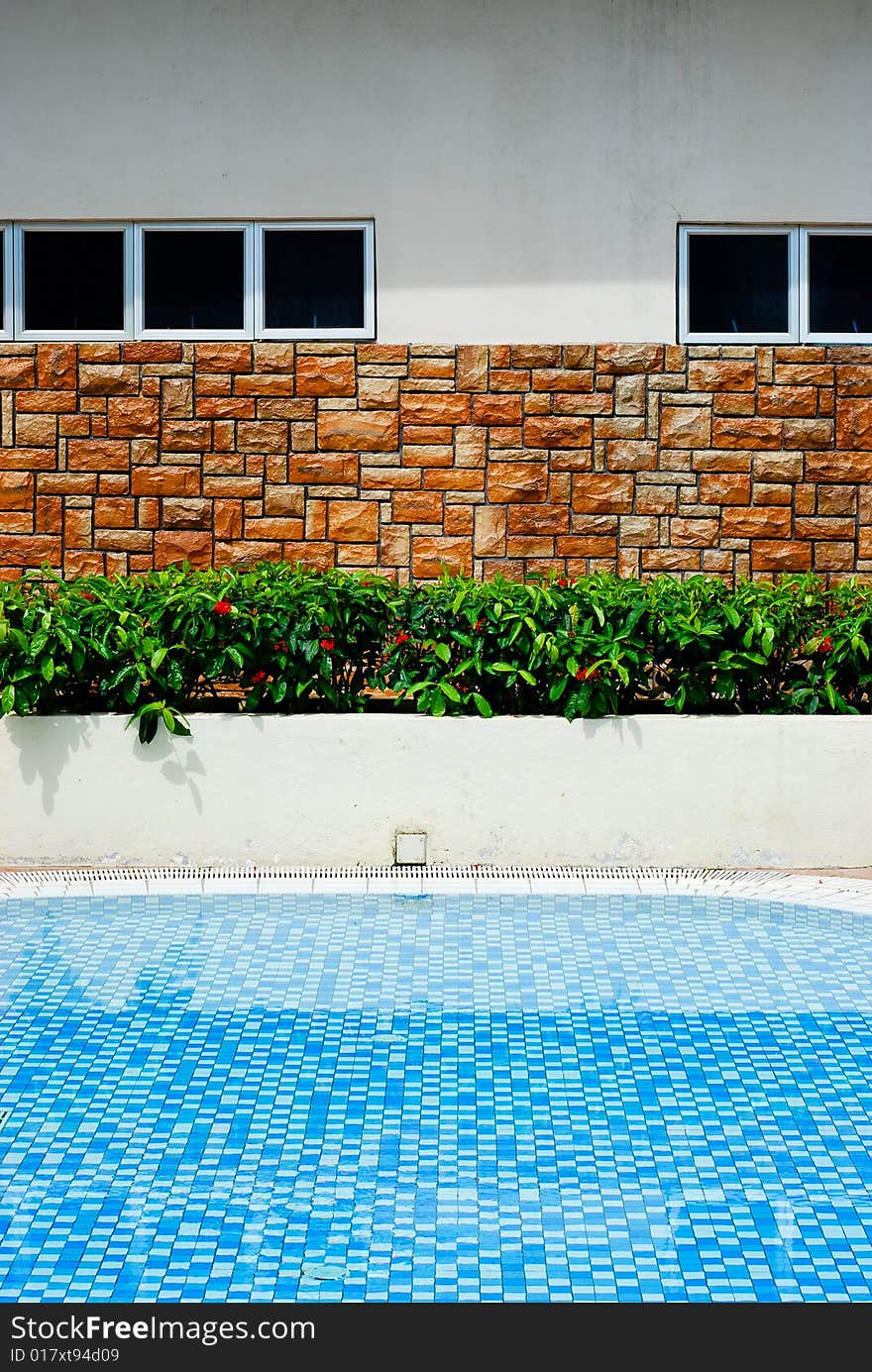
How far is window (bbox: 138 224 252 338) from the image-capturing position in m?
10.5

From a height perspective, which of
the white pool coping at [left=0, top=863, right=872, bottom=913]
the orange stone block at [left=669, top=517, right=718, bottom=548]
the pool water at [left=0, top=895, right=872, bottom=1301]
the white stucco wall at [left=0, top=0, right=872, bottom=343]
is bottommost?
the pool water at [left=0, top=895, right=872, bottom=1301]

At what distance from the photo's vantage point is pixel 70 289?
10477 mm

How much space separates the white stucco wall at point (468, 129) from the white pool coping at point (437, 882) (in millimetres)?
4250

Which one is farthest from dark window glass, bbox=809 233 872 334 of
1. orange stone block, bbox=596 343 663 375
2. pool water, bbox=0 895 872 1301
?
pool water, bbox=0 895 872 1301

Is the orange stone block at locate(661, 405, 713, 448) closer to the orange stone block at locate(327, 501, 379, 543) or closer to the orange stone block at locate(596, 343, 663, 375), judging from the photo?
the orange stone block at locate(596, 343, 663, 375)

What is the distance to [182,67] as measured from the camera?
1028cm

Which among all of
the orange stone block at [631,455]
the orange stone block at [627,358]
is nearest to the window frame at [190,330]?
the orange stone block at [627,358]

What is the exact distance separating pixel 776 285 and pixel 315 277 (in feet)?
10.8

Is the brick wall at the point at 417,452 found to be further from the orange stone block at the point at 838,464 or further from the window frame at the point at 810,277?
the window frame at the point at 810,277

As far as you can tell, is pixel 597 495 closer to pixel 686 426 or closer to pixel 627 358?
pixel 686 426

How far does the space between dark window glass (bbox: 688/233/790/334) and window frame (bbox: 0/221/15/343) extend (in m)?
4.83

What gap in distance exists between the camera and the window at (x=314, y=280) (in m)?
10.5

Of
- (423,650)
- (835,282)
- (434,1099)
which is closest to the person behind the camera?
(434,1099)

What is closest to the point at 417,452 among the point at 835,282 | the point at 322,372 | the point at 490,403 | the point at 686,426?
the point at 490,403
